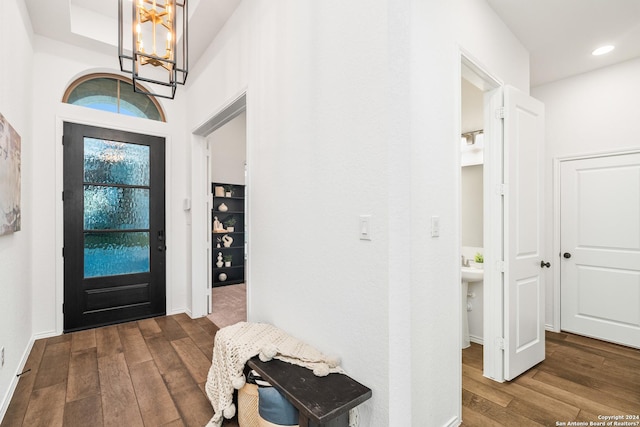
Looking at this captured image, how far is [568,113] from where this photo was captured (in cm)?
333

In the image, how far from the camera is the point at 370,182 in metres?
1.42

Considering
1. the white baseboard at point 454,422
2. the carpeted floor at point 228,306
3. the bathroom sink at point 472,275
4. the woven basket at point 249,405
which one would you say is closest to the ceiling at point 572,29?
the bathroom sink at point 472,275

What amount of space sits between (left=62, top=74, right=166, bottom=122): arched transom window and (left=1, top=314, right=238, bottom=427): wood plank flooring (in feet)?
8.35

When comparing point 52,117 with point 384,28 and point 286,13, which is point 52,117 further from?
point 384,28

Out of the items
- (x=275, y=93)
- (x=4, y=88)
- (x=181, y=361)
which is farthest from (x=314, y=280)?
(x=4, y=88)

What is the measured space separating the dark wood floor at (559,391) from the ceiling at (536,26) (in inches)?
112

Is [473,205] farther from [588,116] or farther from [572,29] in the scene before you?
[572,29]

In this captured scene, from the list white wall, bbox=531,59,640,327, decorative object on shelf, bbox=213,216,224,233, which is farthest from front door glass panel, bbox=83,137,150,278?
white wall, bbox=531,59,640,327

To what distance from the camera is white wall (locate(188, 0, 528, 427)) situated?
137 cm

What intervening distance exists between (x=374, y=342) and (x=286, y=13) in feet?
6.89

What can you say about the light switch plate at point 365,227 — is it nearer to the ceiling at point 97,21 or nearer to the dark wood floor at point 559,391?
the dark wood floor at point 559,391

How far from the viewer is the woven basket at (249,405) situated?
1661 millimetres

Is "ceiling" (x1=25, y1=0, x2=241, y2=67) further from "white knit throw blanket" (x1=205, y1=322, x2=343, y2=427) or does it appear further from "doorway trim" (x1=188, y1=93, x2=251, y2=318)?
"white knit throw blanket" (x1=205, y1=322, x2=343, y2=427)

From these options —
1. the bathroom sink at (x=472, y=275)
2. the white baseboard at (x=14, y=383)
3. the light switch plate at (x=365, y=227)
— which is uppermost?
the light switch plate at (x=365, y=227)
